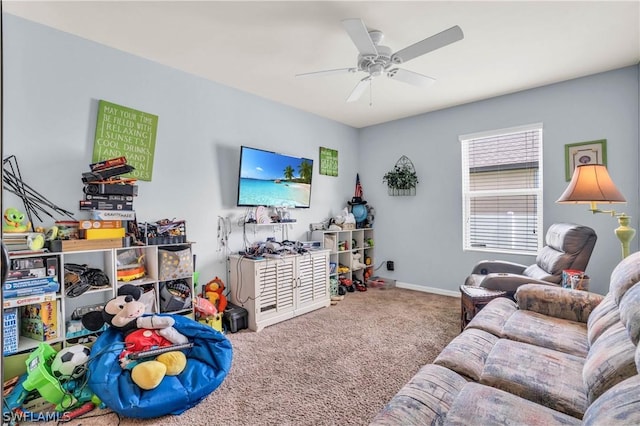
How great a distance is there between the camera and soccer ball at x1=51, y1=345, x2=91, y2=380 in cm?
189

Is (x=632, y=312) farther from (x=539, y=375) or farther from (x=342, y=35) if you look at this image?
(x=342, y=35)

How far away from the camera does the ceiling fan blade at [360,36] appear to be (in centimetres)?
191

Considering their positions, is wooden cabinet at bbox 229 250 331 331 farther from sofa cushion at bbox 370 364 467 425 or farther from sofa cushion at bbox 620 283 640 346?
sofa cushion at bbox 620 283 640 346

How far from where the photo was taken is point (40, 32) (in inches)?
88.7

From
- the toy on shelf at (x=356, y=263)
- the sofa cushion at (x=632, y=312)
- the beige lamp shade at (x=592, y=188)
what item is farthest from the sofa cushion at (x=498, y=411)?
the toy on shelf at (x=356, y=263)

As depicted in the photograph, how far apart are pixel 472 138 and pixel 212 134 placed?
121 inches

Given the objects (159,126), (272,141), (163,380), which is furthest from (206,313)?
(272,141)

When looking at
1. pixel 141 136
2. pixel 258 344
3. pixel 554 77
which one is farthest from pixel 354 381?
pixel 554 77

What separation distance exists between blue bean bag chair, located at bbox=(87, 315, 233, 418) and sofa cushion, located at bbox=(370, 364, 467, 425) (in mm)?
1237

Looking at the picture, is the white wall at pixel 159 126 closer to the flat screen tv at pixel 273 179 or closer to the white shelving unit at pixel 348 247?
the flat screen tv at pixel 273 179

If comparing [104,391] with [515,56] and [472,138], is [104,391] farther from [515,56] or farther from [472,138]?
[472,138]

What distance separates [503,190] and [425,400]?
3304mm

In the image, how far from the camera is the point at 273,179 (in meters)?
3.67

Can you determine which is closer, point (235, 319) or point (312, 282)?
point (235, 319)
